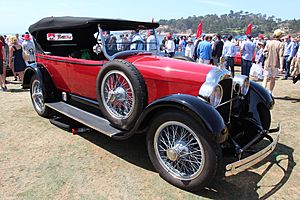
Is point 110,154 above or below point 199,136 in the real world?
below

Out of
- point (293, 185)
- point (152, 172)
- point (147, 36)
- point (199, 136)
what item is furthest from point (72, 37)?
point (293, 185)

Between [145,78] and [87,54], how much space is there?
209cm

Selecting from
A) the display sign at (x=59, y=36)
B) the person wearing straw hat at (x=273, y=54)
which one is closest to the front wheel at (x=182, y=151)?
the display sign at (x=59, y=36)

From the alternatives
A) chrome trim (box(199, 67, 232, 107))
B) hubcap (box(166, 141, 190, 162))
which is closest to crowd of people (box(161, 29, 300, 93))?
chrome trim (box(199, 67, 232, 107))

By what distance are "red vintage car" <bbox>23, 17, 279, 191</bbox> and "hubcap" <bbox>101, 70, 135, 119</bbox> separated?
0.05 feet

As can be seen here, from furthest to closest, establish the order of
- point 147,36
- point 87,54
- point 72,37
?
point 72,37 → point 87,54 → point 147,36

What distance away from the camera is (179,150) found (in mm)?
2949

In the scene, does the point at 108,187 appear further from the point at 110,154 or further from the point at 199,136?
the point at 199,136

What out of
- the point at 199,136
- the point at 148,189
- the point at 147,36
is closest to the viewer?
the point at 199,136

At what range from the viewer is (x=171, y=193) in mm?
2873

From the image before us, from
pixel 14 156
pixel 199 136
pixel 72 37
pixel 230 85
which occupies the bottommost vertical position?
pixel 14 156

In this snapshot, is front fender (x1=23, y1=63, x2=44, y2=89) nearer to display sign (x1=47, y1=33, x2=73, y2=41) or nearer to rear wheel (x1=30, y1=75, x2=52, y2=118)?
rear wheel (x1=30, y1=75, x2=52, y2=118)

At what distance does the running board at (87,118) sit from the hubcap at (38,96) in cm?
48

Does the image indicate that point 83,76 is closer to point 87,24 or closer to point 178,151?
point 87,24
